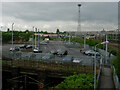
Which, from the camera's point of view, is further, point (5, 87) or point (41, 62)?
point (41, 62)

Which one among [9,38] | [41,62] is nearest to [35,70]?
[41,62]

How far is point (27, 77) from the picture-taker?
61.0 ft

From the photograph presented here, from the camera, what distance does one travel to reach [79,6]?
150ft

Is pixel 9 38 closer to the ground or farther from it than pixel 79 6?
closer to the ground

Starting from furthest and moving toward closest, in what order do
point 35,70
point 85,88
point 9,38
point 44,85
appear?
1. point 9,38
2. point 35,70
3. point 44,85
4. point 85,88

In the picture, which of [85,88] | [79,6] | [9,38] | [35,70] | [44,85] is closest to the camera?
[85,88]

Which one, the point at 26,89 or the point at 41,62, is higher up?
the point at 41,62

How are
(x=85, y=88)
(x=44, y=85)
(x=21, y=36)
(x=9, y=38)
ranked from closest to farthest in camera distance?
(x=85, y=88) < (x=44, y=85) < (x=9, y=38) < (x=21, y=36)

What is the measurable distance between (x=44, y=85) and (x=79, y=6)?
3582 cm

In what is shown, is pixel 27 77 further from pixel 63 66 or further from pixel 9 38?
pixel 9 38

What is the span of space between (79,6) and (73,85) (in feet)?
129

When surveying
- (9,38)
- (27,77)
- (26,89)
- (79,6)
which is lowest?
(26,89)

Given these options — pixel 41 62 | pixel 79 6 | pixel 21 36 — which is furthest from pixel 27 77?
pixel 21 36

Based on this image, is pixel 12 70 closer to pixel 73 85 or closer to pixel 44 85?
pixel 44 85
